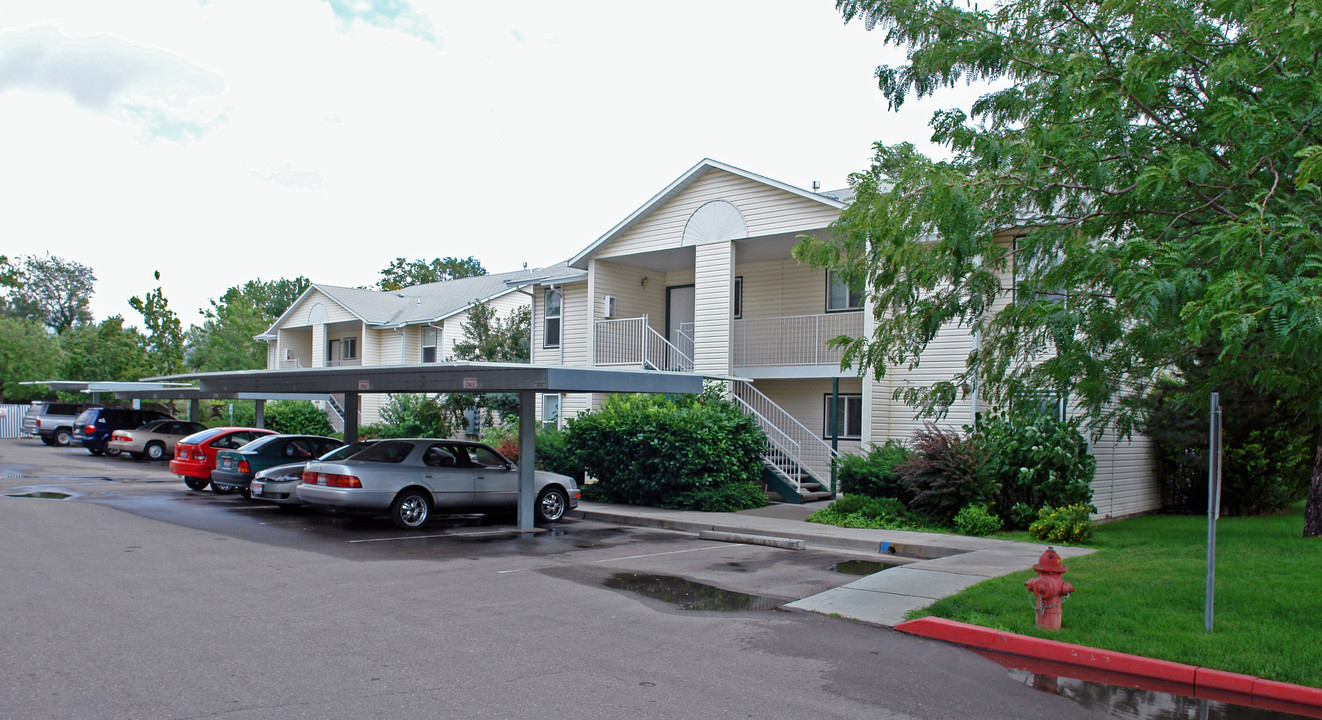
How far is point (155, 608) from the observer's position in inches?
324

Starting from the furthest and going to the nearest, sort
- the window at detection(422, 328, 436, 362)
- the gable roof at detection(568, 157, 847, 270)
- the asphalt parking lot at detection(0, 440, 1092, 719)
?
the window at detection(422, 328, 436, 362) → the gable roof at detection(568, 157, 847, 270) → the asphalt parking lot at detection(0, 440, 1092, 719)

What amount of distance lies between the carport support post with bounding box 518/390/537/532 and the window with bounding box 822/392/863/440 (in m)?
8.34

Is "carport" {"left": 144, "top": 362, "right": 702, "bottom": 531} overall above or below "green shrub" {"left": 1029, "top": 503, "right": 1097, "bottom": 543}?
above

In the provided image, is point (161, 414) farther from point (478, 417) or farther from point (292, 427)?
point (478, 417)

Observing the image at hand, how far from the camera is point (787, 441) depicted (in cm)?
2002

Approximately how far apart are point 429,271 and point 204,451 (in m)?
65.8

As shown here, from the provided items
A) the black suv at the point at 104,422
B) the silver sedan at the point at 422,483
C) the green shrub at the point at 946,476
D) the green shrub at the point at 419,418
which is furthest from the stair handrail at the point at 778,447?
the black suv at the point at 104,422

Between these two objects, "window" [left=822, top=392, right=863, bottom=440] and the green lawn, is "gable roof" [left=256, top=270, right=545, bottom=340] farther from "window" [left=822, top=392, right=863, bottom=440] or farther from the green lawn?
the green lawn

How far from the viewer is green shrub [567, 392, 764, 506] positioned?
17.6m

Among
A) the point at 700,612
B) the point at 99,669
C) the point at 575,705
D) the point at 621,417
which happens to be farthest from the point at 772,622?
the point at 621,417

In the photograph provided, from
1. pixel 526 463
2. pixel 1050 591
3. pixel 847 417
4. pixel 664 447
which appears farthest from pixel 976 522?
pixel 526 463

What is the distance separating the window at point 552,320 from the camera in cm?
2645

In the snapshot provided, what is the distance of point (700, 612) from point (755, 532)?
5.96m

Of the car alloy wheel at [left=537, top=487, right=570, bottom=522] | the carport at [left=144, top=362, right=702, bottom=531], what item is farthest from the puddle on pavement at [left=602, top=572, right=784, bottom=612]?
the car alloy wheel at [left=537, top=487, right=570, bottom=522]
